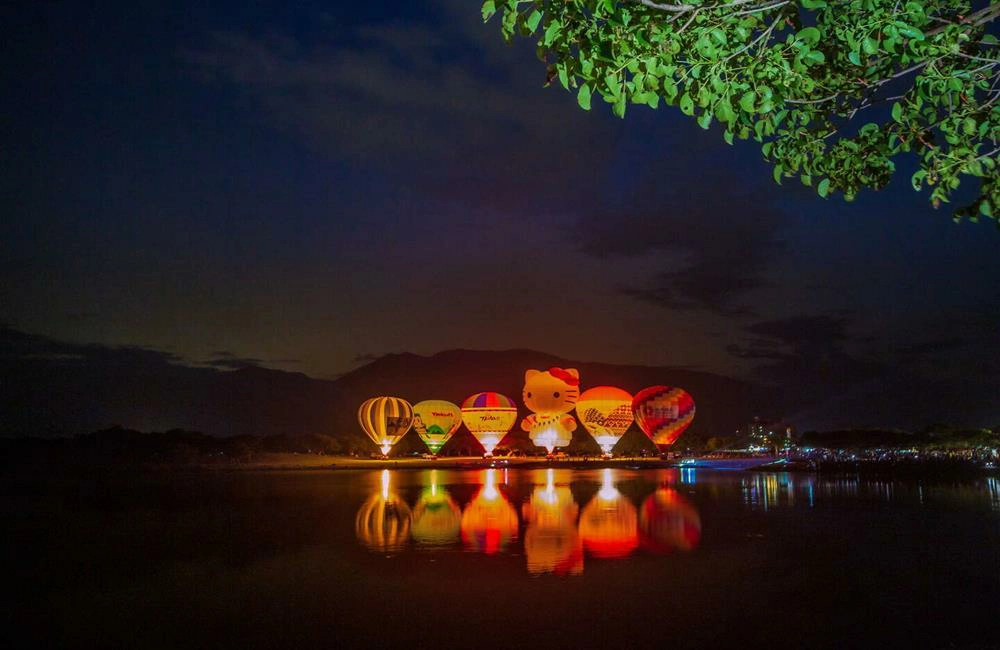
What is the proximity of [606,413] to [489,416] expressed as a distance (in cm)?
1072

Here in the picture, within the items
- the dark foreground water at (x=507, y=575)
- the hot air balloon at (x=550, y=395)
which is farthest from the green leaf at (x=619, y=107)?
the hot air balloon at (x=550, y=395)

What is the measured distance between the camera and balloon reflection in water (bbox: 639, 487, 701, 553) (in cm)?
1569

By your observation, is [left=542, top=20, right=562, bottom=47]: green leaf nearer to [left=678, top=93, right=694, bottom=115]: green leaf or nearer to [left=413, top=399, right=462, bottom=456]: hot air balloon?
[left=678, top=93, right=694, bottom=115]: green leaf

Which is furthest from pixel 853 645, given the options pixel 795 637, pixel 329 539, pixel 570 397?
pixel 570 397

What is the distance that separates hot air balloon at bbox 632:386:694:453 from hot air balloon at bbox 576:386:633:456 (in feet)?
4.55

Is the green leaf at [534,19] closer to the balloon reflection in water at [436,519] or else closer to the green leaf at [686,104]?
the green leaf at [686,104]

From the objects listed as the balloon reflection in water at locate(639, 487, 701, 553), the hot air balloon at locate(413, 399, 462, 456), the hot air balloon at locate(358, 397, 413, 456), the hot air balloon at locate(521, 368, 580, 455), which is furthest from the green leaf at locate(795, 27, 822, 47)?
the hot air balloon at locate(413, 399, 462, 456)

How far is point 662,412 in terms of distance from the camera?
7156 centimetres

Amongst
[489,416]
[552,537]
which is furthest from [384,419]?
[552,537]

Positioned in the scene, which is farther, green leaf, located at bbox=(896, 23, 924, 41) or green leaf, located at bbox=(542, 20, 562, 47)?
green leaf, located at bbox=(542, 20, 562, 47)

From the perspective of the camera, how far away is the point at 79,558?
15.0 meters

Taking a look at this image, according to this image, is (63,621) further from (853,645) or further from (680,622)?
(853,645)

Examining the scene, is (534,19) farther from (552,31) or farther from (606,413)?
(606,413)

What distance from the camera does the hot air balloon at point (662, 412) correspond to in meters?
71.5
